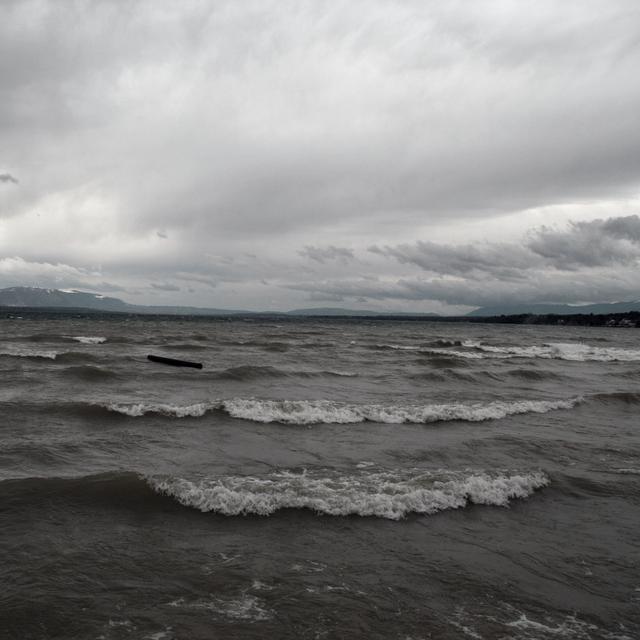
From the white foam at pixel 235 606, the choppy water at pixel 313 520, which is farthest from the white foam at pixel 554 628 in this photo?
the white foam at pixel 235 606

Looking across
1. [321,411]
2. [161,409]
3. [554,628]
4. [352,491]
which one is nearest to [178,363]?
[161,409]

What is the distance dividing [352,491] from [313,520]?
4.75ft

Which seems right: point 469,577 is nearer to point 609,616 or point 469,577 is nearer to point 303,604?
point 609,616

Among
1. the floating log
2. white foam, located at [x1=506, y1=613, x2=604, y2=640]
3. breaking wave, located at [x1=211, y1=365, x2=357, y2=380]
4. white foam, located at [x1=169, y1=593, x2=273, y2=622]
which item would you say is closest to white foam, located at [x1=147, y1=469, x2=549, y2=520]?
white foam, located at [x1=169, y1=593, x2=273, y2=622]

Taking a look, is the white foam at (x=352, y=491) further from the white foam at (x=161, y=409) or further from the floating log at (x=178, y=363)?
the floating log at (x=178, y=363)

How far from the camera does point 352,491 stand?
9.95 metres

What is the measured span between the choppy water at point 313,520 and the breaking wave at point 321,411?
0.34ft

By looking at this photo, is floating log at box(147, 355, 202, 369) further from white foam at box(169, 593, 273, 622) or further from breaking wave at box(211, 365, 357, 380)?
white foam at box(169, 593, 273, 622)

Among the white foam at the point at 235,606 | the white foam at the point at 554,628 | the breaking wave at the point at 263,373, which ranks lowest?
the breaking wave at the point at 263,373

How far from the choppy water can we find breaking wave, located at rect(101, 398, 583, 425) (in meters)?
0.10

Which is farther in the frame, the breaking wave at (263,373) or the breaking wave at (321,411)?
the breaking wave at (263,373)

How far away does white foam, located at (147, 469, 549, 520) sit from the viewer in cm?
914

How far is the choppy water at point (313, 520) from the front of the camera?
19.3 feet

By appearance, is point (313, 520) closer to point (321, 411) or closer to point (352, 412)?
point (321, 411)
